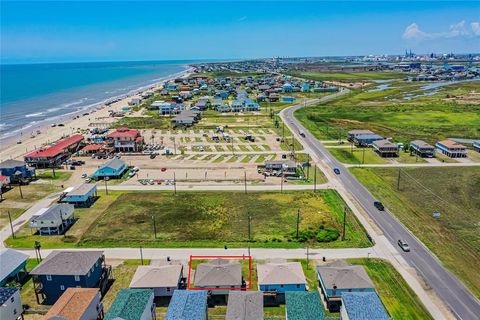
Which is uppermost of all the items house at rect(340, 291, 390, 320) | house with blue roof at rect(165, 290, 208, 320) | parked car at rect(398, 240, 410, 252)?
house with blue roof at rect(165, 290, 208, 320)

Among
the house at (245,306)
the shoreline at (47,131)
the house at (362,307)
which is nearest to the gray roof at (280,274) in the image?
the house at (245,306)

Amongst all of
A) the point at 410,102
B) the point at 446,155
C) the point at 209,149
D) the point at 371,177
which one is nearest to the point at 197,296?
the point at 371,177

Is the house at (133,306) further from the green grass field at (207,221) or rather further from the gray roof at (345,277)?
the gray roof at (345,277)

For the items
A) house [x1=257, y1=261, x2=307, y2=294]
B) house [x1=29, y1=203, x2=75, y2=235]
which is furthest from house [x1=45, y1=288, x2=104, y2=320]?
house [x1=29, y1=203, x2=75, y2=235]

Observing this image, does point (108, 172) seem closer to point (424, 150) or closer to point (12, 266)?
point (12, 266)

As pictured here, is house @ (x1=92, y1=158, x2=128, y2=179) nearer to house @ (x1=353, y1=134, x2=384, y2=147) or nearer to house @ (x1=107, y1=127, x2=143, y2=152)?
house @ (x1=107, y1=127, x2=143, y2=152)

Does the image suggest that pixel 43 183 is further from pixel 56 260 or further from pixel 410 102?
pixel 410 102
